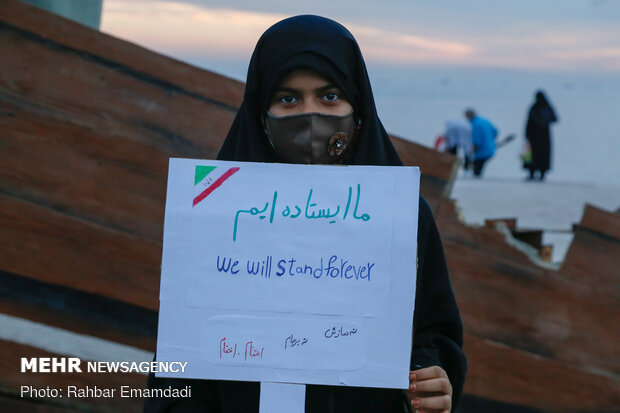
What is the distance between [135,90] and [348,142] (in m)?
1.41

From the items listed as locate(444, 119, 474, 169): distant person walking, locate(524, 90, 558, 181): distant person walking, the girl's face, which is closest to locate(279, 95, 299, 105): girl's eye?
the girl's face

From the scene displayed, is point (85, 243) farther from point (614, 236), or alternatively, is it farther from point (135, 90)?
point (614, 236)

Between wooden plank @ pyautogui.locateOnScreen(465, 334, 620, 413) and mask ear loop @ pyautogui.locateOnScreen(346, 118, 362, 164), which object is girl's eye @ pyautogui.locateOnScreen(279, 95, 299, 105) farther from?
wooden plank @ pyautogui.locateOnScreen(465, 334, 620, 413)

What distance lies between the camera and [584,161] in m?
17.2

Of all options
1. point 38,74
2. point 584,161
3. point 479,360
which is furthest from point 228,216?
point 584,161

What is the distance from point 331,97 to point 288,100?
0.32ft

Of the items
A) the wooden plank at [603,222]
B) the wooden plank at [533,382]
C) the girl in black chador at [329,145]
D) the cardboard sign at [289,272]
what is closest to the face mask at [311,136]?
the girl in black chador at [329,145]

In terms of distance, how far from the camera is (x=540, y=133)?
12344 mm

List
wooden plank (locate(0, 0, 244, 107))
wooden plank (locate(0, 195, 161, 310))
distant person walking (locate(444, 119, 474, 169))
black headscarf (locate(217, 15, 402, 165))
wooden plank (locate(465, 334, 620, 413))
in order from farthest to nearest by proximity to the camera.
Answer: distant person walking (locate(444, 119, 474, 169)) → wooden plank (locate(465, 334, 620, 413)) → wooden plank (locate(0, 0, 244, 107)) → wooden plank (locate(0, 195, 161, 310)) → black headscarf (locate(217, 15, 402, 165))

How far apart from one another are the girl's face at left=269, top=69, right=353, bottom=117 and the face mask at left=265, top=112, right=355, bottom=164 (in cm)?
2

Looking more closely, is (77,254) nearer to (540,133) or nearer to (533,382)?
(533,382)

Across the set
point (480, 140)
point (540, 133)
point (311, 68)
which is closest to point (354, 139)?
point (311, 68)

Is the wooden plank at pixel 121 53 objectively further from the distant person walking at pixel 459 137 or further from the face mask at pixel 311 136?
the distant person walking at pixel 459 137

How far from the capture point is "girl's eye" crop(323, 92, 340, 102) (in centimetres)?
160
